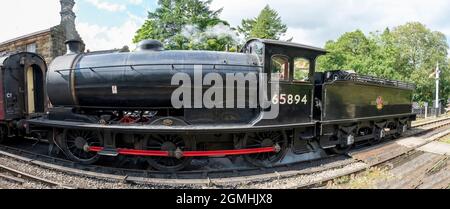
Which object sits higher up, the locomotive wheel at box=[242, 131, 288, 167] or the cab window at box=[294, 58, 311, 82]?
the cab window at box=[294, 58, 311, 82]

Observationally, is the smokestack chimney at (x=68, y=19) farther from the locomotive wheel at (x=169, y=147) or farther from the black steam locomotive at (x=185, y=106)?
the locomotive wheel at (x=169, y=147)

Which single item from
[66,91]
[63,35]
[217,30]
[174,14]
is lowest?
[66,91]

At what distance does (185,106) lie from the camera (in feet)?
18.8

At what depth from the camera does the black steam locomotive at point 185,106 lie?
5727 mm

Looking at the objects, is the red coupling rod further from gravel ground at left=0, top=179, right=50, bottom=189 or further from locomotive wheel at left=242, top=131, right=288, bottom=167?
gravel ground at left=0, top=179, right=50, bottom=189

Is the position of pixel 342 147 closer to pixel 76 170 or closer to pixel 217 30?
pixel 76 170

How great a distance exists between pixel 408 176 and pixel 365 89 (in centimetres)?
303

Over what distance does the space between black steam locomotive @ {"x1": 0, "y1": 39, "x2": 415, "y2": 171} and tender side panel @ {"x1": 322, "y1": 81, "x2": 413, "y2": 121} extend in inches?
2.1

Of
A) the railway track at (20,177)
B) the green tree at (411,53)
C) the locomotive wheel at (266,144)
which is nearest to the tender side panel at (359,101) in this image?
the locomotive wheel at (266,144)

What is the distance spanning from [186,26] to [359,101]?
22.7 m

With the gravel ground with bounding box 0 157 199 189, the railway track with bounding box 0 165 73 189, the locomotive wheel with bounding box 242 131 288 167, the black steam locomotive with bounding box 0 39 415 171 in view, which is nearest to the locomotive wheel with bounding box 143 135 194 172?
the black steam locomotive with bounding box 0 39 415 171

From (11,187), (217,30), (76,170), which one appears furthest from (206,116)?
(217,30)

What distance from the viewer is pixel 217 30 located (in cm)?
2783

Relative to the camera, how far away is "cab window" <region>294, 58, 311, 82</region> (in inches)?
248
